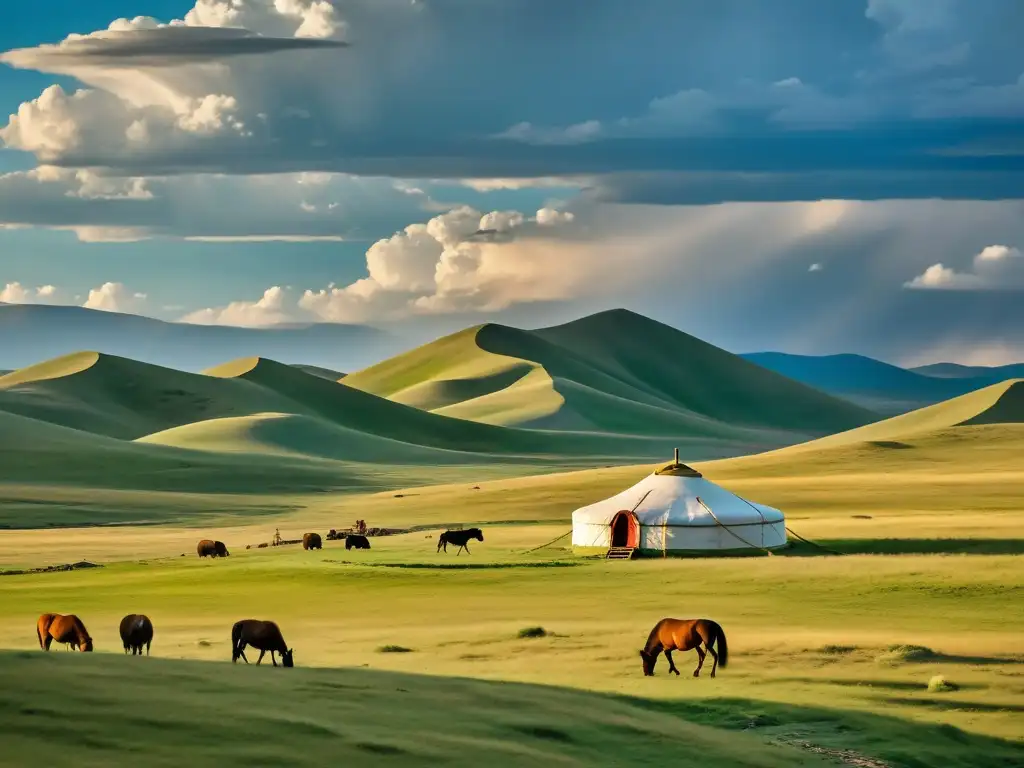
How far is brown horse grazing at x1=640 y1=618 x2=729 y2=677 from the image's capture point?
24594mm

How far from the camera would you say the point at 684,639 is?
81.5 feet

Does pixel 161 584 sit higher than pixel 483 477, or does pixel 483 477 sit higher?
pixel 483 477

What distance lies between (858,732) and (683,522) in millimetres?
27495

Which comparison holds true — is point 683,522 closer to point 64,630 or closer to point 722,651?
point 722,651

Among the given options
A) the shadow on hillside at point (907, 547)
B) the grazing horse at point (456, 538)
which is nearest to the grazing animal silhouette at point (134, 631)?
the grazing horse at point (456, 538)

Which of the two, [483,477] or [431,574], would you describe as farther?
[483,477]

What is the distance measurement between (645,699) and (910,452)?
228 ft

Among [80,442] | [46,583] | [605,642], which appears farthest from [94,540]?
[80,442]

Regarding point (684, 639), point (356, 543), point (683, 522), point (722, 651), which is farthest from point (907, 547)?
point (684, 639)

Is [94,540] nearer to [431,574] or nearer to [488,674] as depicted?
[431,574]

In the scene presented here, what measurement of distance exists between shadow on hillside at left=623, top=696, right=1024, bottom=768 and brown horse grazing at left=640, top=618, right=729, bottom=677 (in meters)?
1.89

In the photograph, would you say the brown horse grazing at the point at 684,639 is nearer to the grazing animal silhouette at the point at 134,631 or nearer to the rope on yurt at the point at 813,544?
the grazing animal silhouette at the point at 134,631

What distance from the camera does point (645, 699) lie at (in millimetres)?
22906

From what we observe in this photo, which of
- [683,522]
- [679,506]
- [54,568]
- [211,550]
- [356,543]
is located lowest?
[54,568]
